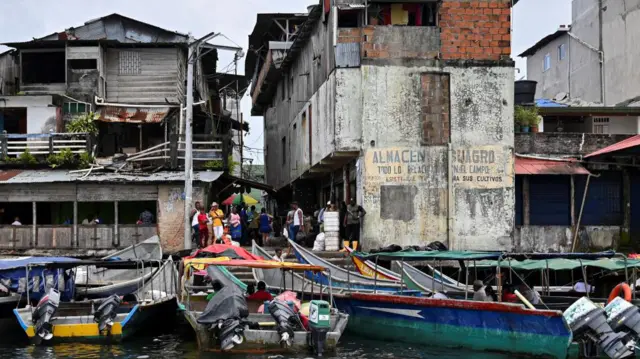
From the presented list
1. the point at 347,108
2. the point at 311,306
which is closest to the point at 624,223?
the point at 347,108

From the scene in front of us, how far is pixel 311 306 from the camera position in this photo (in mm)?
16641

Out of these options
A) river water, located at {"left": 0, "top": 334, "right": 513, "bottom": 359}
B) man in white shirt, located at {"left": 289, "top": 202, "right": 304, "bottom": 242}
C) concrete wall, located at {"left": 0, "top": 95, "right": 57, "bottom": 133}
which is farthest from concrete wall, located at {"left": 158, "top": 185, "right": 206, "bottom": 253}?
river water, located at {"left": 0, "top": 334, "right": 513, "bottom": 359}

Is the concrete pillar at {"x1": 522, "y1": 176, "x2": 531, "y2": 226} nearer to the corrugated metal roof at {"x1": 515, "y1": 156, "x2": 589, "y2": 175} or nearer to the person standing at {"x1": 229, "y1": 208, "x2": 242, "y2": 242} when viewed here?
the corrugated metal roof at {"x1": 515, "y1": 156, "x2": 589, "y2": 175}

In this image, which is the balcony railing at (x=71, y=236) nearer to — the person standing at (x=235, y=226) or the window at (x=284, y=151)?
the person standing at (x=235, y=226)

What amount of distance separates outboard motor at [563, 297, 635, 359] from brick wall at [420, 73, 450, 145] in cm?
1096

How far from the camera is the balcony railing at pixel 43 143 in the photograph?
1170 inches

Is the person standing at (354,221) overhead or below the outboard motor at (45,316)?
overhead

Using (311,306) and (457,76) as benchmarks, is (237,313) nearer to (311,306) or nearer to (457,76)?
(311,306)

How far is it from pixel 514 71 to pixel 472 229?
16.3 ft

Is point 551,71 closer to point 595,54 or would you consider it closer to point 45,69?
point 595,54

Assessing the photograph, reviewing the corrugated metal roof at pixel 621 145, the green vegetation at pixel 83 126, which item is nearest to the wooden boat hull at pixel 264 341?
the corrugated metal roof at pixel 621 145

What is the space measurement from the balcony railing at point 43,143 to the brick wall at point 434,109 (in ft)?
38.8

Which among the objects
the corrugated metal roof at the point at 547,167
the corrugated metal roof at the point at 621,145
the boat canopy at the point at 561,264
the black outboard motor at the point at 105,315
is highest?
the corrugated metal roof at the point at 621,145

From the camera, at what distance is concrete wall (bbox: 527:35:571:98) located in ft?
133
